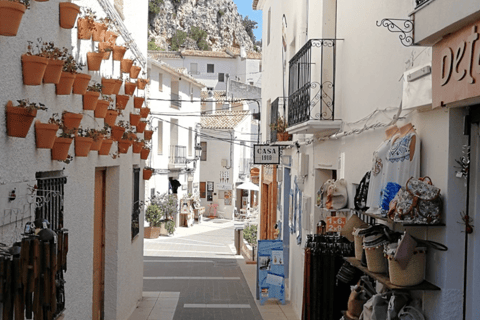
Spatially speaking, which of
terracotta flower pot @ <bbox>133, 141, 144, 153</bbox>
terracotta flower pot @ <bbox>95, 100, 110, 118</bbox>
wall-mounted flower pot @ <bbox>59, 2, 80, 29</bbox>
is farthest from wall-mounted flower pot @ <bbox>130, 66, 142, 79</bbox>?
wall-mounted flower pot @ <bbox>59, 2, 80, 29</bbox>

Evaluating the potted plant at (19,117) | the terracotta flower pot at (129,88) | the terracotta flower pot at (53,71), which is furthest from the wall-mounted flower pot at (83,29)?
the terracotta flower pot at (129,88)

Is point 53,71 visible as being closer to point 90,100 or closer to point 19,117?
point 19,117

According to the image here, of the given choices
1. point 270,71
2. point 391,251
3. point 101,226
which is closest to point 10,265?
point 391,251

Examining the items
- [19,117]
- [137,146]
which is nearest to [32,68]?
[19,117]

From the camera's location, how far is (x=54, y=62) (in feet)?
17.0

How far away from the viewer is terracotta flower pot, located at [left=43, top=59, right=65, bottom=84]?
17.0 feet

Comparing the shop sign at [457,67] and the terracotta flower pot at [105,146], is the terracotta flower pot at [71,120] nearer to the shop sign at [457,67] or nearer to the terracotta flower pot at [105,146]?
the terracotta flower pot at [105,146]

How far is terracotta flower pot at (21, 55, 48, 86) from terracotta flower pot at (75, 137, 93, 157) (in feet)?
5.64

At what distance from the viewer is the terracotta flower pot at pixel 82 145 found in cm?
673

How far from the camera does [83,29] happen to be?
23.5ft

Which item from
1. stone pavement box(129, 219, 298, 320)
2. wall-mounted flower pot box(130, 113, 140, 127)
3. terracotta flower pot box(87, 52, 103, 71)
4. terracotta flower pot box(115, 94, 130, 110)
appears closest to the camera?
terracotta flower pot box(87, 52, 103, 71)

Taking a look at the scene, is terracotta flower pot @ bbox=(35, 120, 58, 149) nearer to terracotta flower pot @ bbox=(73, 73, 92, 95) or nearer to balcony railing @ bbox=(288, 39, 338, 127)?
terracotta flower pot @ bbox=(73, 73, 92, 95)

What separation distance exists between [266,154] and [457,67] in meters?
10.7

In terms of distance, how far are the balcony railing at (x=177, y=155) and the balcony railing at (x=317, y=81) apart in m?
26.9
